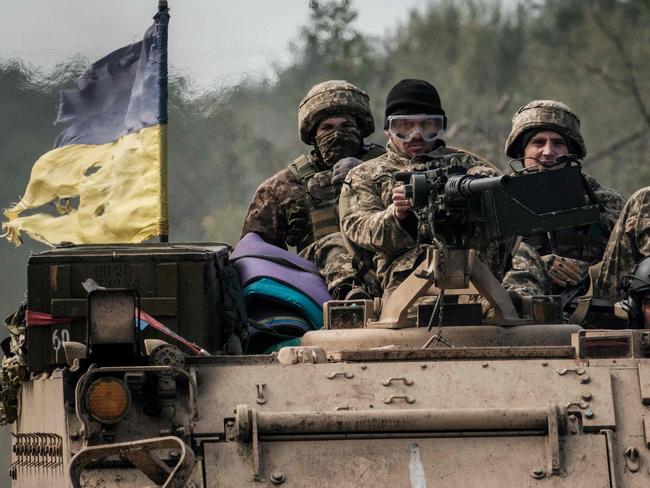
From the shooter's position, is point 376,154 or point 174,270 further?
point 376,154

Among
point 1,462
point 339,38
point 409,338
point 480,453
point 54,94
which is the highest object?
point 339,38

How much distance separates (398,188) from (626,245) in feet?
7.65

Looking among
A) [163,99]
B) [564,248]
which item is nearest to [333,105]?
[163,99]

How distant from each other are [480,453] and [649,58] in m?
19.7

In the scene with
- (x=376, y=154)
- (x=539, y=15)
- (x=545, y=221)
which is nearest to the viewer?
(x=545, y=221)

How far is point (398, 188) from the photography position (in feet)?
36.7

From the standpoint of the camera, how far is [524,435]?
9.45 metres

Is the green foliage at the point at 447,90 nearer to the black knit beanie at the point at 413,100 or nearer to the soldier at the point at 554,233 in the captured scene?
the soldier at the point at 554,233

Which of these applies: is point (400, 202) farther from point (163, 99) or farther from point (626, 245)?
point (163, 99)

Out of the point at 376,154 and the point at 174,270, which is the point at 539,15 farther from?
the point at 174,270

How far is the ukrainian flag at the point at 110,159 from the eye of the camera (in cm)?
1531

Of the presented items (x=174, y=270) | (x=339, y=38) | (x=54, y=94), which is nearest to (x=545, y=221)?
(x=174, y=270)

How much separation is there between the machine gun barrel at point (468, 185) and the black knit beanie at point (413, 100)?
2.30 m

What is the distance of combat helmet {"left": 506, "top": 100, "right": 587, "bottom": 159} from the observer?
1419 cm
